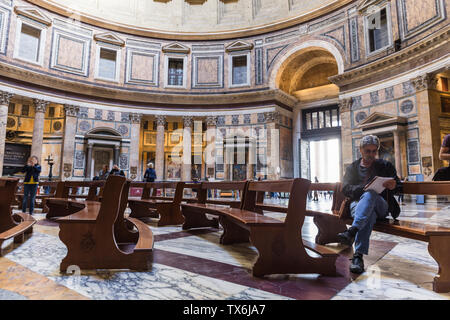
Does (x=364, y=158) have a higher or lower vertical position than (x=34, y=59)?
lower

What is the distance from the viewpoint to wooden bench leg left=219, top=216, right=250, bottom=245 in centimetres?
356

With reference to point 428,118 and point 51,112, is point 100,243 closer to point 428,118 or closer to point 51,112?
point 428,118

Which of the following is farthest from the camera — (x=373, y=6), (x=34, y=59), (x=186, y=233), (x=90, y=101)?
(x=90, y=101)

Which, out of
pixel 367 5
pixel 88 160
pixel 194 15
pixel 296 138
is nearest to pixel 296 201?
pixel 367 5

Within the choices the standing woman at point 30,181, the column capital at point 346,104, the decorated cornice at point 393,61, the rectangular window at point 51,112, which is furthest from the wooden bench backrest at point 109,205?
the rectangular window at point 51,112

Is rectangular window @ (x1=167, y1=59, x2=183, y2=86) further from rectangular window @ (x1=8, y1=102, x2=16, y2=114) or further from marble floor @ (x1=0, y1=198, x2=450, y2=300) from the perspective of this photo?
marble floor @ (x1=0, y1=198, x2=450, y2=300)

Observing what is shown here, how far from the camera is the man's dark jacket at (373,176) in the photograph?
257 cm

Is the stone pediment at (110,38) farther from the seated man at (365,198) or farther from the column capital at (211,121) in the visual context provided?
the seated man at (365,198)

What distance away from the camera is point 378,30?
13.9 m

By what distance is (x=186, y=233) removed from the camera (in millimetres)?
4328

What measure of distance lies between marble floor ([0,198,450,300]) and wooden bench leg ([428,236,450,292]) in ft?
0.20

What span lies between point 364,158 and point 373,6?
14751 mm

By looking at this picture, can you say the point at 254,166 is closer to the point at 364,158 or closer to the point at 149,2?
Answer: the point at 149,2
